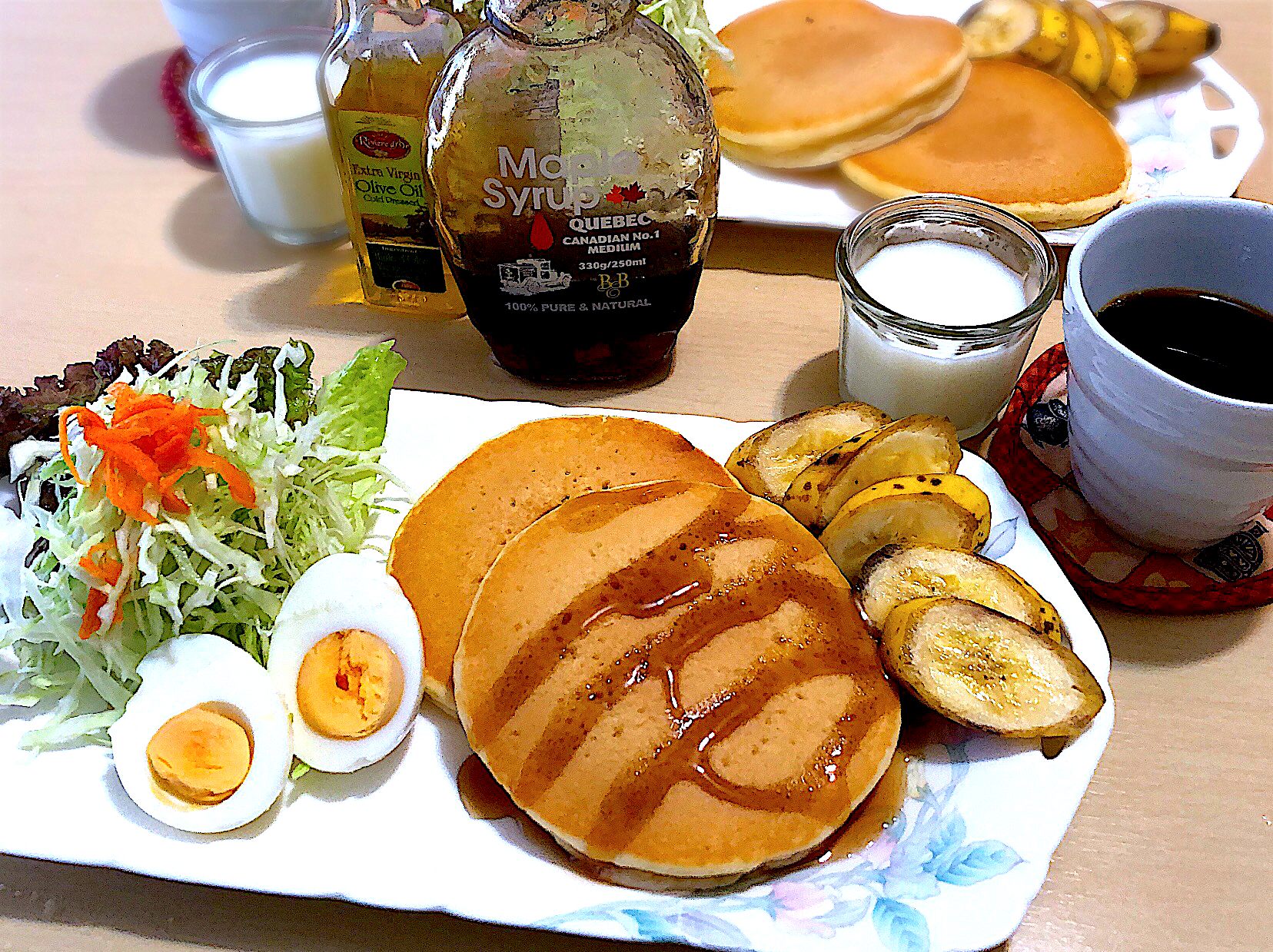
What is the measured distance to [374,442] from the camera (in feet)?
5.08

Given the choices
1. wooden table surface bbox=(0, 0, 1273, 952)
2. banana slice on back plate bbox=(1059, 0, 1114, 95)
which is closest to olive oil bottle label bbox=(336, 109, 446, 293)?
wooden table surface bbox=(0, 0, 1273, 952)

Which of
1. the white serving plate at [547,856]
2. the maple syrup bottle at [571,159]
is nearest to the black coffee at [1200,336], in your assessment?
the white serving plate at [547,856]

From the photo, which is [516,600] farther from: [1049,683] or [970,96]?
[970,96]

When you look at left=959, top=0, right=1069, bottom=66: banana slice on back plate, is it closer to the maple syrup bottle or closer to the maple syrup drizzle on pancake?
the maple syrup bottle

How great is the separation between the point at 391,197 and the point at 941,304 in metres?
0.92

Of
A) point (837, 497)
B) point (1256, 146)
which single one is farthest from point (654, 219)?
point (1256, 146)

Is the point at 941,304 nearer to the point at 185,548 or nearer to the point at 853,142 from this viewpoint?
the point at 853,142

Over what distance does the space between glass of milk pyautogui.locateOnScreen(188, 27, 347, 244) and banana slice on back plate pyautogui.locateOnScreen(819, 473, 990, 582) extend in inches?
48.6

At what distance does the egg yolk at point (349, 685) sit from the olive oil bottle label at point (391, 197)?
781mm

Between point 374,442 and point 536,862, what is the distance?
0.69 meters

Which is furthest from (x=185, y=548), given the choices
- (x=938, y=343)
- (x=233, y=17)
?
(x=233, y=17)

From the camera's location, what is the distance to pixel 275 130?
1864 millimetres

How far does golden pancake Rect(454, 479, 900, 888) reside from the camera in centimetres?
113

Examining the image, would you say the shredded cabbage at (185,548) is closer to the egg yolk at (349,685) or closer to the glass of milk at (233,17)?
the egg yolk at (349,685)
